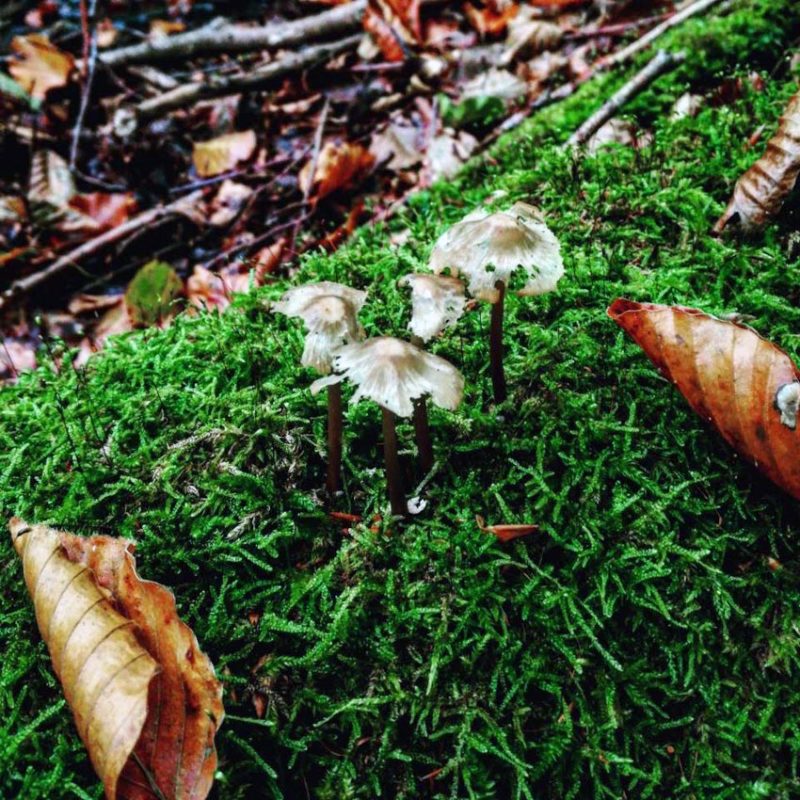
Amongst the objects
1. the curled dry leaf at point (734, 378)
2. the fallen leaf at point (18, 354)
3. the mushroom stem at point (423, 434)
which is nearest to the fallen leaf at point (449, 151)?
the curled dry leaf at point (734, 378)

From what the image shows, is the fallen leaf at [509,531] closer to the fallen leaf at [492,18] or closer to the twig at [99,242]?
the twig at [99,242]

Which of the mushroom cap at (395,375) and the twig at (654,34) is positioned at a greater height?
the twig at (654,34)

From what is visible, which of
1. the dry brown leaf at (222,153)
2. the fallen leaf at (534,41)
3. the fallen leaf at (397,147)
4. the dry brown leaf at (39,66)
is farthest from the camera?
the dry brown leaf at (39,66)

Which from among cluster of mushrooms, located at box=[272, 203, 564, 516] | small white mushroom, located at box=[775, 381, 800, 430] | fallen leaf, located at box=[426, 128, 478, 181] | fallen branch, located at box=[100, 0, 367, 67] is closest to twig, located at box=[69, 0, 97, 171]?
fallen branch, located at box=[100, 0, 367, 67]

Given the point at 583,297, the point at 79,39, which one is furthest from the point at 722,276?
the point at 79,39

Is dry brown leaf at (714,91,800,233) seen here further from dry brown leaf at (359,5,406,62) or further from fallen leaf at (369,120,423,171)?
dry brown leaf at (359,5,406,62)

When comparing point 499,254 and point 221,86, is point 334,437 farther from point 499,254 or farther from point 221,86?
point 221,86
